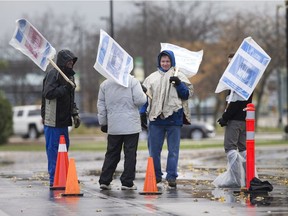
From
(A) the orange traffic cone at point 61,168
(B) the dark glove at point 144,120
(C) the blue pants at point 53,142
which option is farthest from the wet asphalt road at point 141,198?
(B) the dark glove at point 144,120

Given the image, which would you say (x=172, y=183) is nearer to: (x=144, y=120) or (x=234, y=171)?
(x=234, y=171)

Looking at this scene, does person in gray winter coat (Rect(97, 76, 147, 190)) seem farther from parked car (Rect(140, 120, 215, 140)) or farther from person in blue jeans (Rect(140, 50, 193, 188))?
parked car (Rect(140, 120, 215, 140))

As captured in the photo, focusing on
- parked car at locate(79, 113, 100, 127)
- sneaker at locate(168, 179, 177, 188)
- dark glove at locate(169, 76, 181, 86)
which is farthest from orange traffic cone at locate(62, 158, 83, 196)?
parked car at locate(79, 113, 100, 127)

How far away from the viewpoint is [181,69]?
14172mm

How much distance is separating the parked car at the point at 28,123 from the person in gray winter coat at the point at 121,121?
106ft

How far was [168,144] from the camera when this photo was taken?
13523mm

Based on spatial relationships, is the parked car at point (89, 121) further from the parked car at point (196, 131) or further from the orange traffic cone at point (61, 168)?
the orange traffic cone at point (61, 168)

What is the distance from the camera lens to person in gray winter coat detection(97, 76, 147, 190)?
41.8 ft

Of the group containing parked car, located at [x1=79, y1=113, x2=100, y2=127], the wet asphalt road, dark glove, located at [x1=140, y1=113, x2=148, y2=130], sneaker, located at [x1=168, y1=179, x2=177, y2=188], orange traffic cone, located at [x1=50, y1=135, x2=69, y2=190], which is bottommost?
the wet asphalt road

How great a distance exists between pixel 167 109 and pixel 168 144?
1.83ft

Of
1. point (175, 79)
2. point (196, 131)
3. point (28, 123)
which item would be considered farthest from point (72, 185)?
point (28, 123)

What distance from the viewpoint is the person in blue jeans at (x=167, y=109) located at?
13289mm

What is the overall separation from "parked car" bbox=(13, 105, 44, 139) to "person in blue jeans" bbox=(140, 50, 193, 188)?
1255 inches

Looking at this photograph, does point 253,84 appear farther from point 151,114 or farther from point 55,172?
point 55,172
